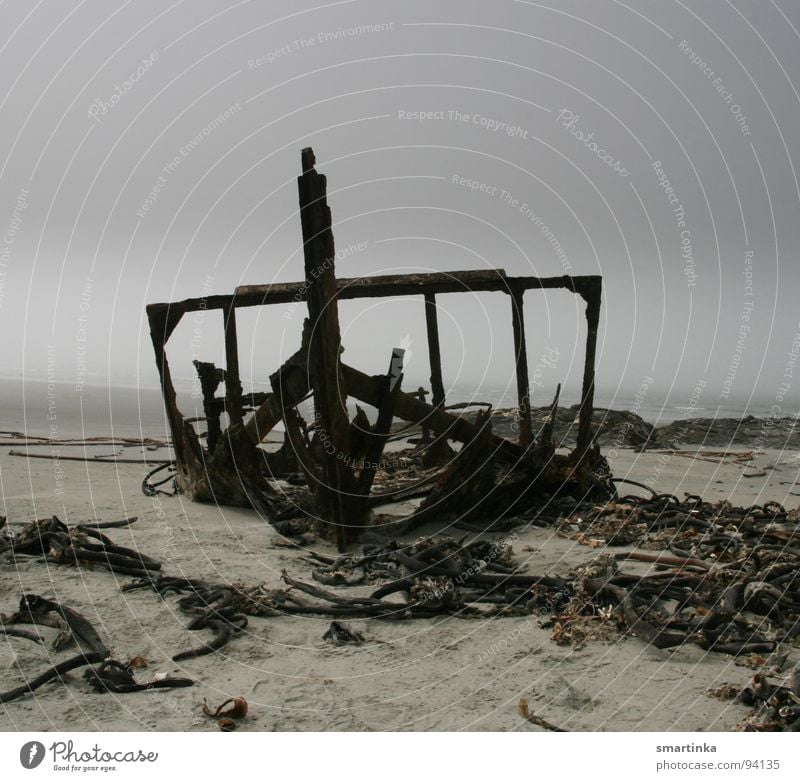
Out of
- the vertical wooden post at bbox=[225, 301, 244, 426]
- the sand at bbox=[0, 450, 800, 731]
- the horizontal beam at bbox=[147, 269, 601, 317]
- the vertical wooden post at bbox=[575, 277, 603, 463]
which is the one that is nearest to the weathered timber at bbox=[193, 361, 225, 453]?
the vertical wooden post at bbox=[225, 301, 244, 426]

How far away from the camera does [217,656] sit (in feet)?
17.8

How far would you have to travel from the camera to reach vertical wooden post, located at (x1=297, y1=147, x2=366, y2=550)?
26.0 ft

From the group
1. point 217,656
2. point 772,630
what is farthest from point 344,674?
point 772,630

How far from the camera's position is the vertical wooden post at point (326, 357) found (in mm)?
7914

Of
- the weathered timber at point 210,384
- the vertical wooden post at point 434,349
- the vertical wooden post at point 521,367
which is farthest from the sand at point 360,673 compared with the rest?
the vertical wooden post at point 434,349

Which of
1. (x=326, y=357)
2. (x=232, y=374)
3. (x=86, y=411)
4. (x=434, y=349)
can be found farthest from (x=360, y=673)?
(x=86, y=411)

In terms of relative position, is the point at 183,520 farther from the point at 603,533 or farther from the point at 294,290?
the point at 603,533

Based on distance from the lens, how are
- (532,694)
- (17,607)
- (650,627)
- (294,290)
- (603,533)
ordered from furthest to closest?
1. (294,290)
2. (603,533)
3. (17,607)
4. (650,627)
5. (532,694)

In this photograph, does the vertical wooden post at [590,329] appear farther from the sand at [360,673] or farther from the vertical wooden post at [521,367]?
the sand at [360,673]

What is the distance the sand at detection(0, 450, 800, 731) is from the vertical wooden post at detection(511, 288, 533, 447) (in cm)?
293

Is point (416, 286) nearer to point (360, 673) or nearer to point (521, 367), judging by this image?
point (521, 367)

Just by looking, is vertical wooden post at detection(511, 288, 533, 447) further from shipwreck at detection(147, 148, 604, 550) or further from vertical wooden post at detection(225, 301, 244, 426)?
vertical wooden post at detection(225, 301, 244, 426)

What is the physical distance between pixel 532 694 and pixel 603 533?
14.1 ft

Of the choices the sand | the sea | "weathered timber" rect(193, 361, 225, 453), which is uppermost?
"weathered timber" rect(193, 361, 225, 453)
